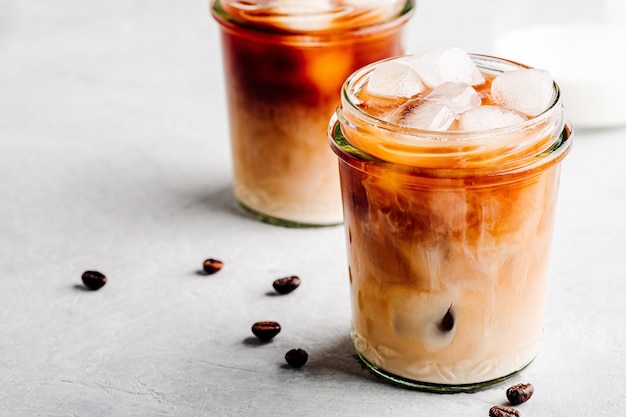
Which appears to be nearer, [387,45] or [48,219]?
[387,45]

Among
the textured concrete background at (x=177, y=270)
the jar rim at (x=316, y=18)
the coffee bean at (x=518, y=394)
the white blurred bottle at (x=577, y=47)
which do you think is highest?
the jar rim at (x=316, y=18)

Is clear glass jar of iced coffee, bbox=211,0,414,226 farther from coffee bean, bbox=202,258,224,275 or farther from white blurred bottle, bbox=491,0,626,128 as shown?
white blurred bottle, bbox=491,0,626,128

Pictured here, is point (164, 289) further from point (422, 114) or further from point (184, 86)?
point (184, 86)

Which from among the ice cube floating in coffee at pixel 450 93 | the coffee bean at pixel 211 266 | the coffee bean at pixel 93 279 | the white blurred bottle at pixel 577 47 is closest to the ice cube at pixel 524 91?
the ice cube floating in coffee at pixel 450 93

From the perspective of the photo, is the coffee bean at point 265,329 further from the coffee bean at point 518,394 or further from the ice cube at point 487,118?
the ice cube at point 487,118

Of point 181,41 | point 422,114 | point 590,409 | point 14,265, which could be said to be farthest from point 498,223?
point 181,41

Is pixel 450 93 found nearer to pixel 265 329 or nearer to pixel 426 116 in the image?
pixel 426 116
